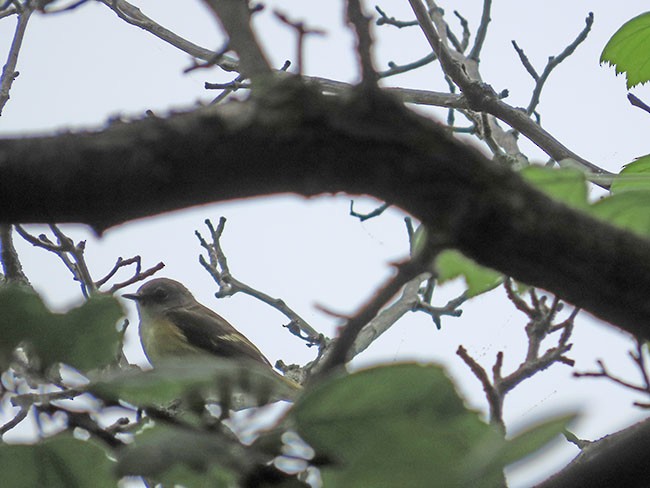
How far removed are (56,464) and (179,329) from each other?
6.57 metres

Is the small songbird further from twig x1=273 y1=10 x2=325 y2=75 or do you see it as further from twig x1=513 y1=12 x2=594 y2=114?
twig x1=273 y1=10 x2=325 y2=75

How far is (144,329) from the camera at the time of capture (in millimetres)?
7699

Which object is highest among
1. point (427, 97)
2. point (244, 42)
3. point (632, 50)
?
point (427, 97)

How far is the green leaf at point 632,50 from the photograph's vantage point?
7.18ft

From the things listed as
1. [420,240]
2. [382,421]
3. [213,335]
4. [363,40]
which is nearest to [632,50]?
[420,240]

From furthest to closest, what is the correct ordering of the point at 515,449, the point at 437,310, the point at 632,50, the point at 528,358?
the point at 437,310, the point at 632,50, the point at 528,358, the point at 515,449

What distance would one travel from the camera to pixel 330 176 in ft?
3.26

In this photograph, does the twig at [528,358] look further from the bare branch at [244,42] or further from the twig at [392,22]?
the twig at [392,22]

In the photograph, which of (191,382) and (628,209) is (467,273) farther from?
(191,382)

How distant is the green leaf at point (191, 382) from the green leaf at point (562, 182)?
0.47 m

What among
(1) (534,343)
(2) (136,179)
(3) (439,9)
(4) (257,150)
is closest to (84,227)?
(2) (136,179)

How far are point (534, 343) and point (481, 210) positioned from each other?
65 cm

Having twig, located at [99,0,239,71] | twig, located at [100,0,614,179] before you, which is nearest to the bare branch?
twig, located at [100,0,614,179]

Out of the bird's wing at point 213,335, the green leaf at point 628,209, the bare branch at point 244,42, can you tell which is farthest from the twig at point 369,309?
the bird's wing at point 213,335
